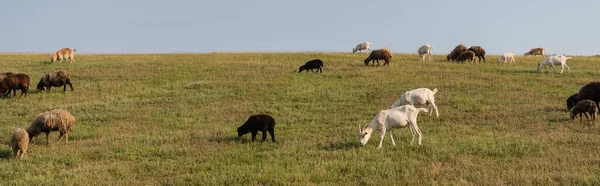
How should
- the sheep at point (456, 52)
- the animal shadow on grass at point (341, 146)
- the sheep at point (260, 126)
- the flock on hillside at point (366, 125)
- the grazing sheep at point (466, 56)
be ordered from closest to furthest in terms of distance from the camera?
the flock on hillside at point (366, 125) → the animal shadow on grass at point (341, 146) → the sheep at point (260, 126) → the grazing sheep at point (466, 56) → the sheep at point (456, 52)

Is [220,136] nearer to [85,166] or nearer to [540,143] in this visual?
[85,166]

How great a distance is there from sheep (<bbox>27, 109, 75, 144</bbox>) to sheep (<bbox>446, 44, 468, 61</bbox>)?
32.7 meters

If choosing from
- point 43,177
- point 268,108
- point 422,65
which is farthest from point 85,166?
point 422,65

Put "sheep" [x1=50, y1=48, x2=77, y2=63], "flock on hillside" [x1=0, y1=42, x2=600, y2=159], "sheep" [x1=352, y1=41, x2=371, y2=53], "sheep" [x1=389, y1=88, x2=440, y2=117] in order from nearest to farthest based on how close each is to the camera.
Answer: "flock on hillside" [x1=0, y1=42, x2=600, y2=159] → "sheep" [x1=389, y1=88, x2=440, y2=117] → "sheep" [x1=50, y1=48, x2=77, y2=63] → "sheep" [x1=352, y1=41, x2=371, y2=53]

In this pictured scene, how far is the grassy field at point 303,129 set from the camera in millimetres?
10539

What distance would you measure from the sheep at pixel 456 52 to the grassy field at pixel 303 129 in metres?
6.51

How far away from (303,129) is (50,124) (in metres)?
7.57

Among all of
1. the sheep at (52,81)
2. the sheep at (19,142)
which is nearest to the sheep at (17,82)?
the sheep at (52,81)

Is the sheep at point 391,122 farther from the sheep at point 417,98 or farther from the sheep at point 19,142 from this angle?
the sheep at point 19,142

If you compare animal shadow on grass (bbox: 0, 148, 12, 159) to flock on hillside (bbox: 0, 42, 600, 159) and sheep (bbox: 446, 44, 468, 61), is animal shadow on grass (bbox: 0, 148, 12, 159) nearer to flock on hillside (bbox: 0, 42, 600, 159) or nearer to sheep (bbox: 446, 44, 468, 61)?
flock on hillside (bbox: 0, 42, 600, 159)

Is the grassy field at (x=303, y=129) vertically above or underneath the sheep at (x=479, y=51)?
underneath

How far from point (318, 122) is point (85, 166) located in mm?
8675

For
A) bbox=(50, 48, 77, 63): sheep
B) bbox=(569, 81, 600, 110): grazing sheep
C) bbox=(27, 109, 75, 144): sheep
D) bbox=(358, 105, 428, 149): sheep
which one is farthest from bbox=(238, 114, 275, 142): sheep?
bbox=(50, 48, 77, 63): sheep

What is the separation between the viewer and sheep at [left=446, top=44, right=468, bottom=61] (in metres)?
41.9
